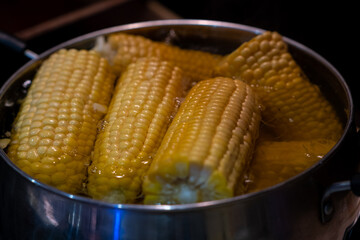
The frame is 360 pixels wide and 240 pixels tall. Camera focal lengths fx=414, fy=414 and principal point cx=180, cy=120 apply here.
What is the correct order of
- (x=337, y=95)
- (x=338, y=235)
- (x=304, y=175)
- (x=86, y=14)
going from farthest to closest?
(x=86, y=14) < (x=337, y=95) < (x=338, y=235) < (x=304, y=175)

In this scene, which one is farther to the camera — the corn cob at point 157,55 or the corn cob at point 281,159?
the corn cob at point 157,55

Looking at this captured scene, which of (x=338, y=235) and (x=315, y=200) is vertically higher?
(x=315, y=200)

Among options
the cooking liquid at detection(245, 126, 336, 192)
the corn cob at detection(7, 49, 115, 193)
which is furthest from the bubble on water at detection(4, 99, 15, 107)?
the cooking liquid at detection(245, 126, 336, 192)

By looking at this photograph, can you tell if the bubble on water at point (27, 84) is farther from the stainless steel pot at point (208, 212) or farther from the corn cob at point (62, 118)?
the stainless steel pot at point (208, 212)

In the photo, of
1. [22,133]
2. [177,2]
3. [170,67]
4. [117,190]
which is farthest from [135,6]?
[117,190]

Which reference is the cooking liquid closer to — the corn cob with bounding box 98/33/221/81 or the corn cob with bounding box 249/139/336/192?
the corn cob with bounding box 249/139/336/192

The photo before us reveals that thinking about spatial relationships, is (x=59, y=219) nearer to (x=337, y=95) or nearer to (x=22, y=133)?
(x=22, y=133)

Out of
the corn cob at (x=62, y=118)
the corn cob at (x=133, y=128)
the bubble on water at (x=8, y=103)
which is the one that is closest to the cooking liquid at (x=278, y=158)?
the corn cob at (x=133, y=128)
